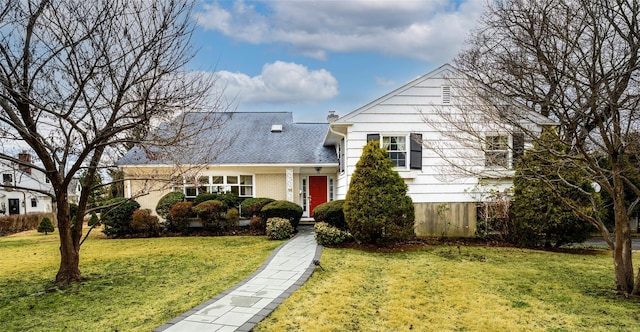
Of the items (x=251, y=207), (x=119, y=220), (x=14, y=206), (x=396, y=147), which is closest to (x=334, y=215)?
(x=396, y=147)

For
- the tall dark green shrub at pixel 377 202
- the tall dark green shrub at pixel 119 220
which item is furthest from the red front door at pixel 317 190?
the tall dark green shrub at pixel 119 220

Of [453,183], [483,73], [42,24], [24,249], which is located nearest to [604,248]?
[453,183]

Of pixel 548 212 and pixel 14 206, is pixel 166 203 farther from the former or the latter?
pixel 14 206

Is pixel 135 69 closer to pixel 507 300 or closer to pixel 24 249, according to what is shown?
pixel 507 300

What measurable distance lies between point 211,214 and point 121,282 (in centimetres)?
666

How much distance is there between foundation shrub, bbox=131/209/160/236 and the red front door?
6.44 metres

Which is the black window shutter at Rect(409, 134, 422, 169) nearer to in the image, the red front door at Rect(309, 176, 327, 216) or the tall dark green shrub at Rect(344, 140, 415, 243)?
the tall dark green shrub at Rect(344, 140, 415, 243)

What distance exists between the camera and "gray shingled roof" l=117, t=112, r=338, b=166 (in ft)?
50.0

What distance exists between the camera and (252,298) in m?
5.50

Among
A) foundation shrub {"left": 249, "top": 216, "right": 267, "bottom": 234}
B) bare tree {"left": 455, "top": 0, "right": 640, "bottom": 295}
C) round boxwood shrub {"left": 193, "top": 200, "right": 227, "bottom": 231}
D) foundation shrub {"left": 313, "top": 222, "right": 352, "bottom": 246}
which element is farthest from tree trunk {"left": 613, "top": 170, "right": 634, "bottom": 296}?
round boxwood shrub {"left": 193, "top": 200, "right": 227, "bottom": 231}

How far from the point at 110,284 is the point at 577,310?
7853mm

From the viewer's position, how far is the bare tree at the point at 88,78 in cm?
576

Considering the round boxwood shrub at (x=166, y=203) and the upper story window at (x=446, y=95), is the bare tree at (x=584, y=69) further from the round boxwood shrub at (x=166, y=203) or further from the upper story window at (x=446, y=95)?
the round boxwood shrub at (x=166, y=203)

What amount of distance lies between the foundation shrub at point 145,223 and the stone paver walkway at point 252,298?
690 cm
